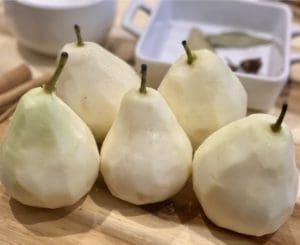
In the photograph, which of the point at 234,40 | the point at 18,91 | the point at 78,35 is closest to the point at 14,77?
the point at 18,91

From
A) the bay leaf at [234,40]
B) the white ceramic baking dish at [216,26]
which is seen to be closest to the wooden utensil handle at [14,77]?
the white ceramic baking dish at [216,26]

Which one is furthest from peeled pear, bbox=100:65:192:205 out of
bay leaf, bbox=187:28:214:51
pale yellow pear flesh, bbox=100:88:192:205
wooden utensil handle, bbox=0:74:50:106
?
bay leaf, bbox=187:28:214:51

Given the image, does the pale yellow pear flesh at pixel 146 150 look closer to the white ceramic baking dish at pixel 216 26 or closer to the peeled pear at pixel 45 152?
the peeled pear at pixel 45 152

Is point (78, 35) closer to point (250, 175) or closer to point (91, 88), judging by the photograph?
point (91, 88)

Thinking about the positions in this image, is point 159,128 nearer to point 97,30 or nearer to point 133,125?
point 133,125

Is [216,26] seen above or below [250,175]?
below

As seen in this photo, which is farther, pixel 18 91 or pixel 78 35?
pixel 18 91

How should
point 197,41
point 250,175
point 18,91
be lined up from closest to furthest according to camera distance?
point 250,175 < point 18,91 < point 197,41
